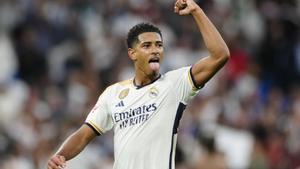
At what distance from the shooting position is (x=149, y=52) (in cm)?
1044

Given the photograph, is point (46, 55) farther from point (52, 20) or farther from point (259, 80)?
point (259, 80)

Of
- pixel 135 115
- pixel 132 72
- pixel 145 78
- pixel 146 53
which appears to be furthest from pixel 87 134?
pixel 132 72

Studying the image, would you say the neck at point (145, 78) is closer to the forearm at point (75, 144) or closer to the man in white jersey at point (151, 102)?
the man in white jersey at point (151, 102)

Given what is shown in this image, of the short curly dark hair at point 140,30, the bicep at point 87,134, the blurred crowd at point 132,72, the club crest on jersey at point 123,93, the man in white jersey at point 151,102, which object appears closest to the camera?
the man in white jersey at point 151,102

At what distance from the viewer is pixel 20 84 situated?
759 inches

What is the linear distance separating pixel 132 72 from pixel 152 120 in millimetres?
8060

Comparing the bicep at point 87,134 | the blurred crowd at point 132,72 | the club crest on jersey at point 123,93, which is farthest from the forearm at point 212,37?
the blurred crowd at point 132,72

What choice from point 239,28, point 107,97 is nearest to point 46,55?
point 239,28

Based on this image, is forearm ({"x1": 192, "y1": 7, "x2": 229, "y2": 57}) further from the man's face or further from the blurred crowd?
the blurred crowd

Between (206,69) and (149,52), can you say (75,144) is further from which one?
(206,69)

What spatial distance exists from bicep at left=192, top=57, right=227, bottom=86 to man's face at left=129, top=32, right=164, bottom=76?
36cm

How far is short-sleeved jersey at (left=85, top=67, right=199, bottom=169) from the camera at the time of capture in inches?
406

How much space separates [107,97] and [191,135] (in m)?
5.94

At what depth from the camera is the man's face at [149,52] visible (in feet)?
34.2
